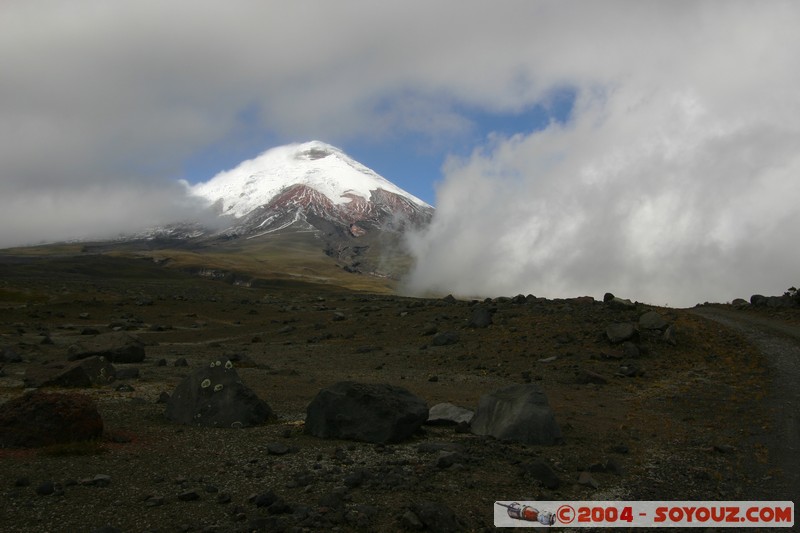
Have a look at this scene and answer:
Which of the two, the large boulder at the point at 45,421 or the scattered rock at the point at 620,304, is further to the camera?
the scattered rock at the point at 620,304

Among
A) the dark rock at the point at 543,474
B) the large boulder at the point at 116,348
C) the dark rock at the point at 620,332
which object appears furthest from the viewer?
the large boulder at the point at 116,348

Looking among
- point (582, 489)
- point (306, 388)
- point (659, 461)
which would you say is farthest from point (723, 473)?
point (306, 388)

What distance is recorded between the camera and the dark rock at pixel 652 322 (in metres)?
25.7

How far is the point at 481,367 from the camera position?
24.5m

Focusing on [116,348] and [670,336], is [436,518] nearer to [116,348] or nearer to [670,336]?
[670,336]

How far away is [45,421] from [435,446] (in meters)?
7.53

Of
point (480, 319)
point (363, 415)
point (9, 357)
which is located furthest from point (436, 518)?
point (9, 357)

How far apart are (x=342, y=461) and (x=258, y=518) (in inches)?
117

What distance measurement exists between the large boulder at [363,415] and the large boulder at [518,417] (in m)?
1.49

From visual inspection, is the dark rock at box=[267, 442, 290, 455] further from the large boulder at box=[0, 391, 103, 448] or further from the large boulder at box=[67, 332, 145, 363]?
the large boulder at box=[67, 332, 145, 363]

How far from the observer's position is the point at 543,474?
9945mm

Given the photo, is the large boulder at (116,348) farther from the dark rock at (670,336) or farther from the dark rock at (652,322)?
the dark rock at (670,336)

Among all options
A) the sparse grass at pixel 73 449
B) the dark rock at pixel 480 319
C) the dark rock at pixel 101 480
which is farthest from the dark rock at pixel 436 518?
the dark rock at pixel 480 319

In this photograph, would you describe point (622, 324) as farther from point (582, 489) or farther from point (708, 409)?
point (582, 489)
